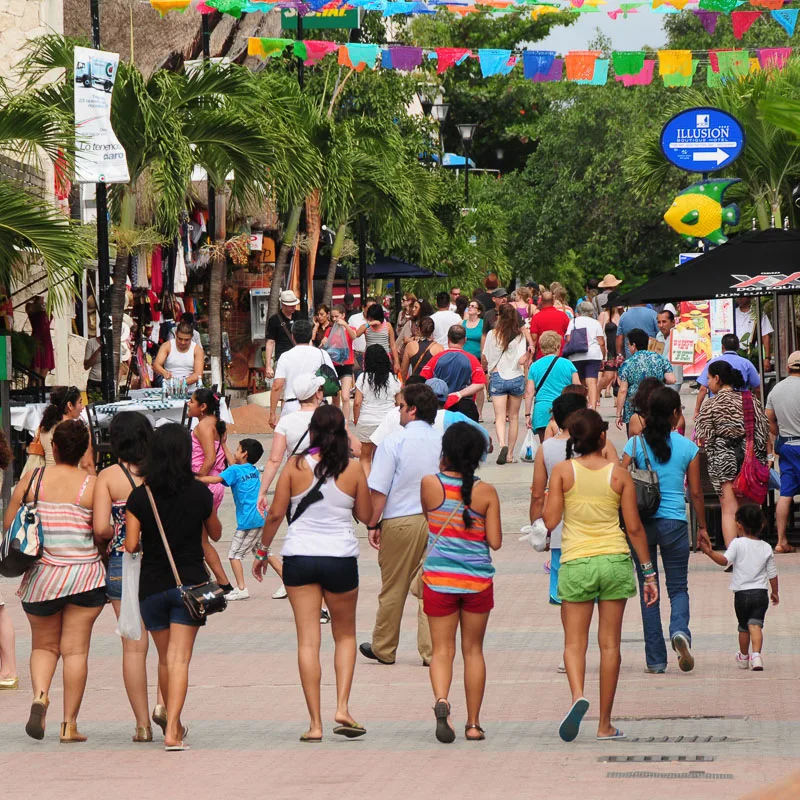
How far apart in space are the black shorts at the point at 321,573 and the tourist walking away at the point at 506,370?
1114cm

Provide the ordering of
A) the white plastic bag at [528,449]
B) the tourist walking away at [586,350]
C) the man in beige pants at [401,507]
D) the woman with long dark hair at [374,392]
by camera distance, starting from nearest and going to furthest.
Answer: the man in beige pants at [401,507] < the woman with long dark hair at [374,392] < the white plastic bag at [528,449] < the tourist walking away at [586,350]

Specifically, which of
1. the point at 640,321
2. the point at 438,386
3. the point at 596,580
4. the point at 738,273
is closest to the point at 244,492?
the point at 438,386

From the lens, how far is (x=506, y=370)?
1894 centimetres

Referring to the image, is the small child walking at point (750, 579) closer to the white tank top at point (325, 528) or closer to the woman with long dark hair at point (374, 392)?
the white tank top at point (325, 528)

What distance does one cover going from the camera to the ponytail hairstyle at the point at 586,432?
25.2 ft

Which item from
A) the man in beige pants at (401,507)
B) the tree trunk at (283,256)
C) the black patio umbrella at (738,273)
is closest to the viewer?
the man in beige pants at (401,507)

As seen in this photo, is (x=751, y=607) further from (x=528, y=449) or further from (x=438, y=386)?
(x=528, y=449)

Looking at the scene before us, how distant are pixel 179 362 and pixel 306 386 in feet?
26.5

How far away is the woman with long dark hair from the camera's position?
14.5 metres

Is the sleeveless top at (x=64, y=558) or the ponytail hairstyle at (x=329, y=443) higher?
the ponytail hairstyle at (x=329, y=443)

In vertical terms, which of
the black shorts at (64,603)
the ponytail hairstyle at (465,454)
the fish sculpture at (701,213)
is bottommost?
the black shorts at (64,603)

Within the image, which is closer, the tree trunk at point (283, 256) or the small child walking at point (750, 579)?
the small child walking at point (750, 579)

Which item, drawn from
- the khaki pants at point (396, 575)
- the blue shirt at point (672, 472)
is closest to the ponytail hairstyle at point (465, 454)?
the khaki pants at point (396, 575)

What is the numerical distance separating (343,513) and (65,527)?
140cm
